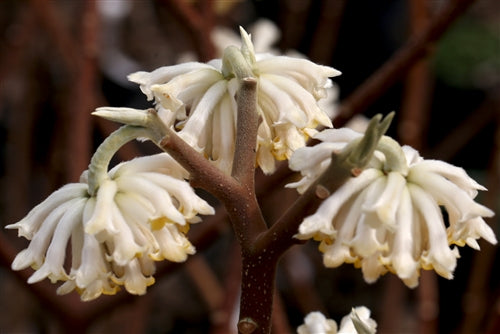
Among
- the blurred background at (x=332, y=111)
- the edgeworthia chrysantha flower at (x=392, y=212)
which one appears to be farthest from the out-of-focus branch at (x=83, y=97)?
the edgeworthia chrysantha flower at (x=392, y=212)

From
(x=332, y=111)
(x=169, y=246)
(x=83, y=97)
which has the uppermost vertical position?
(x=169, y=246)

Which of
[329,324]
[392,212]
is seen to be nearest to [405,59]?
[329,324]

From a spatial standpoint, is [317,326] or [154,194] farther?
[317,326]

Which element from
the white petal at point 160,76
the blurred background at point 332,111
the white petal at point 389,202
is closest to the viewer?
the white petal at point 389,202

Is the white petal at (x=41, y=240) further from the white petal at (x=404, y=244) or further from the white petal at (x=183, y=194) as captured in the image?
the white petal at (x=404, y=244)

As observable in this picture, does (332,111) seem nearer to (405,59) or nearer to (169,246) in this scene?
(405,59)
